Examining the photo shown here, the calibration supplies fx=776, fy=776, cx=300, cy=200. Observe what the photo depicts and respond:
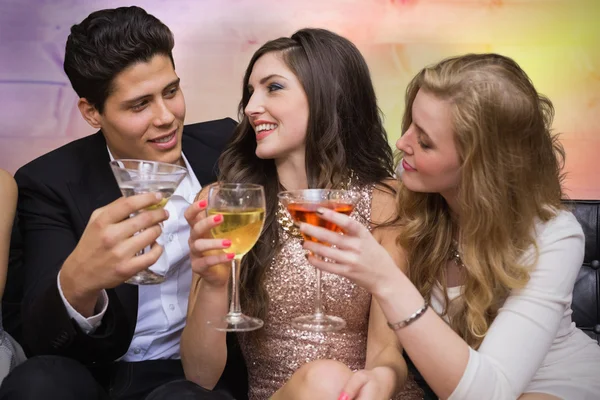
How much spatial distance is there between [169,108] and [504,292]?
1391 millimetres

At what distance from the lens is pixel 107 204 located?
2.56m

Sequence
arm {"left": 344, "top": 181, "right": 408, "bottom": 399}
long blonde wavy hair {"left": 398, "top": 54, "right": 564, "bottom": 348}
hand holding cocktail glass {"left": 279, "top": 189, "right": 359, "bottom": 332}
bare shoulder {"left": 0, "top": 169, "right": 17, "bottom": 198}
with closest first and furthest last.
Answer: hand holding cocktail glass {"left": 279, "top": 189, "right": 359, "bottom": 332}, arm {"left": 344, "top": 181, "right": 408, "bottom": 399}, long blonde wavy hair {"left": 398, "top": 54, "right": 564, "bottom": 348}, bare shoulder {"left": 0, "top": 169, "right": 17, "bottom": 198}

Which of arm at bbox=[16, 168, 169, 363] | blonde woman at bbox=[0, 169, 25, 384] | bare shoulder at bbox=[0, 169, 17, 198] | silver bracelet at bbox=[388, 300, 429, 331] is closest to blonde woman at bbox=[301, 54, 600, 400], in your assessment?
silver bracelet at bbox=[388, 300, 429, 331]

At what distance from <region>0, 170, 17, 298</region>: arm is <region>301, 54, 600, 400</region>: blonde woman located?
4.50ft

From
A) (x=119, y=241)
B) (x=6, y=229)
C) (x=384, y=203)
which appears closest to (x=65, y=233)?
(x=6, y=229)

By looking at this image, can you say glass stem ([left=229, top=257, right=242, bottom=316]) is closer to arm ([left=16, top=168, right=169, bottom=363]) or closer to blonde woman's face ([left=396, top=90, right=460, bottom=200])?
arm ([left=16, top=168, right=169, bottom=363])

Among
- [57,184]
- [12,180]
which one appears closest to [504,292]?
[57,184]

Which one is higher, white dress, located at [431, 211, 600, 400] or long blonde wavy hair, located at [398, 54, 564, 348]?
long blonde wavy hair, located at [398, 54, 564, 348]

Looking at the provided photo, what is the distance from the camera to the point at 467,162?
224 centimetres

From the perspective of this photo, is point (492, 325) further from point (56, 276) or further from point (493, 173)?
point (56, 276)

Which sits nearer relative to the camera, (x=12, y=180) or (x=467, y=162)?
(x=467, y=162)

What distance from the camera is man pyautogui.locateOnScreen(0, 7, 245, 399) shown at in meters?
2.41

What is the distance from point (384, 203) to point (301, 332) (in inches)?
20.9

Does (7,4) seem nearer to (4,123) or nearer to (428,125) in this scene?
(4,123)
